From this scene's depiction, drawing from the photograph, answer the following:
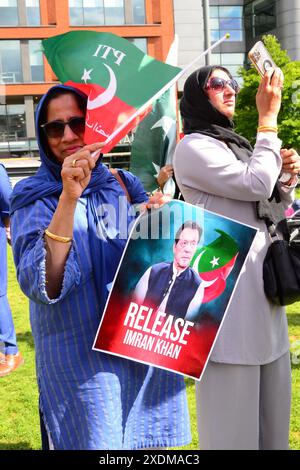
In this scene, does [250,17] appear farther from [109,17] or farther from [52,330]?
[52,330]

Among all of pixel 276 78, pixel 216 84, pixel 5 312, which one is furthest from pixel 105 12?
pixel 276 78

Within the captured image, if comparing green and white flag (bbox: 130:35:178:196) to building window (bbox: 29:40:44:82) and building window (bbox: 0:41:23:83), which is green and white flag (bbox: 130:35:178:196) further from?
building window (bbox: 29:40:44:82)

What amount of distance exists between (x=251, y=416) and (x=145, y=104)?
1.19m

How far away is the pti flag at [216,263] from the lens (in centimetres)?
181

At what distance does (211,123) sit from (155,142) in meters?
1.31

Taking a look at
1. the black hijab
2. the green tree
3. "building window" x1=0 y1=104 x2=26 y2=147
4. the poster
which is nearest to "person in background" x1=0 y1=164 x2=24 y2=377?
the black hijab

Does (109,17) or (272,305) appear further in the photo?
(109,17)

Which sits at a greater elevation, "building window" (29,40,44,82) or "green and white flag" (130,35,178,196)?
"building window" (29,40,44,82)


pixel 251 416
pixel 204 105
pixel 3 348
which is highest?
pixel 204 105

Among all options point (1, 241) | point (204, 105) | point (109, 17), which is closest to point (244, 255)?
point (204, 105)

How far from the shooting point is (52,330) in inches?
71.6

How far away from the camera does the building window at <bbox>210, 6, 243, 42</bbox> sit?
3860 cm

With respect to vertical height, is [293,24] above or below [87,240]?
above

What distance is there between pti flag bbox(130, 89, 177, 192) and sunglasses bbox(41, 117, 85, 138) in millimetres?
1507
